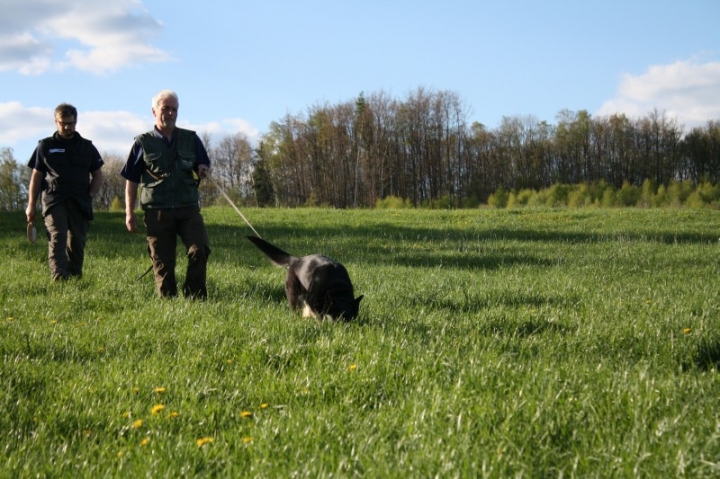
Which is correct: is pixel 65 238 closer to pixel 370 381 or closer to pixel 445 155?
pixel 370 381

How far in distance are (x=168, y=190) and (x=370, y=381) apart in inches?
165

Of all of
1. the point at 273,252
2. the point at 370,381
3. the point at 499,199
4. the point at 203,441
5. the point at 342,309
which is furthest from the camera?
the point at 499,199

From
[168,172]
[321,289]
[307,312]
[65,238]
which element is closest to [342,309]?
[321,289]

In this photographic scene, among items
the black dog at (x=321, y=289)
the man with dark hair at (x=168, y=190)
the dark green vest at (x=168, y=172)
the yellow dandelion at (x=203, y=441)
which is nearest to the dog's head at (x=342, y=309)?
the black dog at (x=321, y=289)

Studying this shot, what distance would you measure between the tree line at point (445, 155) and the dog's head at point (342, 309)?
178 feet

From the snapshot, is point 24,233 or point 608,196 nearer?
point 24,233

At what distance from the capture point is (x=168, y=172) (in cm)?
715

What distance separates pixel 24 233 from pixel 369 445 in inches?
645

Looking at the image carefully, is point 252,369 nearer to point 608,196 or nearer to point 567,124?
point 608,196

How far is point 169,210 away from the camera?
724 centimetres

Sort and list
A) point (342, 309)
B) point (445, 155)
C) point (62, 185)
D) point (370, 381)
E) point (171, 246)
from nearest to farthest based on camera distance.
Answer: point (370, 381) → point (342, 309) → point (171, 246) → point (62, 185) → point (445, 155)

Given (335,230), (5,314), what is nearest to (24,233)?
(335,230)

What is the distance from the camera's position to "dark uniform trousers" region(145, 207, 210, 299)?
719cm

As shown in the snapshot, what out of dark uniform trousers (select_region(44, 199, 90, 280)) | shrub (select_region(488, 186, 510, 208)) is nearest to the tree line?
shrub (select_region(488, 186, 510, 208))
